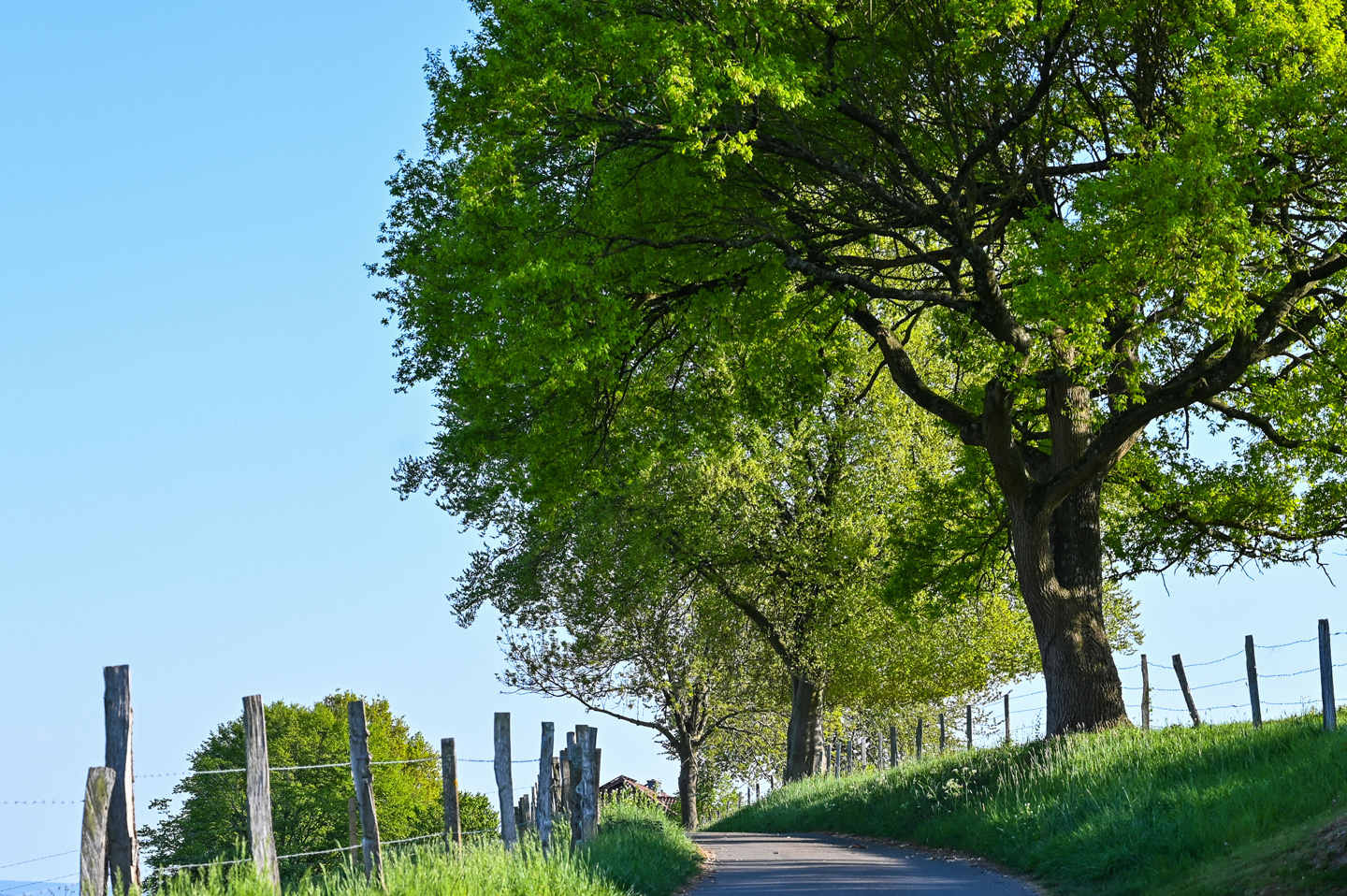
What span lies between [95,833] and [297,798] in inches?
1864

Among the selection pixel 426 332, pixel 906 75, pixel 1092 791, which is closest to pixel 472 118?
pixel 426 332

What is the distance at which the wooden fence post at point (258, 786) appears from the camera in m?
10.4

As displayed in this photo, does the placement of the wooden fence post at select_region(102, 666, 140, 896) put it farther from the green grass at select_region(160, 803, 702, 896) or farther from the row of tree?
the row of tree

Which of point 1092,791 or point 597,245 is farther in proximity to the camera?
point 597,245

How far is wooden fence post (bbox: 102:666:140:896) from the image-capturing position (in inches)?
376

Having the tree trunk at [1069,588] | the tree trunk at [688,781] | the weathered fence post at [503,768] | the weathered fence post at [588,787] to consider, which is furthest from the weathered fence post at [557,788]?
the tree trunk at [688,781]

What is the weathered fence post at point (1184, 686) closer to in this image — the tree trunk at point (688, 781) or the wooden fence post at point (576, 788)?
the wooden fence post at point (576, 788)

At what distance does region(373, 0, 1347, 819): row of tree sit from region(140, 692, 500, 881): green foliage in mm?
30393

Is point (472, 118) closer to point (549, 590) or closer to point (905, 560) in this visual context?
point (905, 560)

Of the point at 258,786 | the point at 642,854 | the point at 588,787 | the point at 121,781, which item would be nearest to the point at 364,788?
the point at 258,786

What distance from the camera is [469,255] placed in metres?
17.0

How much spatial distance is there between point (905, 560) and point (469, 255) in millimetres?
12495

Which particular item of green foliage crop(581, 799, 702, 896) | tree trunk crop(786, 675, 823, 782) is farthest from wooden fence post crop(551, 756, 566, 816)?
tree trunk crop(786, 675, 823, 782)

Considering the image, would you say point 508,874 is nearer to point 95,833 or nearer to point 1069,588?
point 95,833
